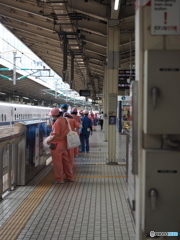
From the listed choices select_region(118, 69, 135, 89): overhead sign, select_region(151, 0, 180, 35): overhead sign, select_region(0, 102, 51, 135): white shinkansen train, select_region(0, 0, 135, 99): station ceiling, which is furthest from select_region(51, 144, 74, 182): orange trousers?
select_region(118, 69, 135, 89): overhead sign

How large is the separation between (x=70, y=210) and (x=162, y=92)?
299cm

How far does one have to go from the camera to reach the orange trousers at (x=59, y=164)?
6.06 metres

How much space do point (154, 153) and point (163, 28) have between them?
0.90m

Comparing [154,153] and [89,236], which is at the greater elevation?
[154,153]

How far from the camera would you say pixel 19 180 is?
6.01 metres

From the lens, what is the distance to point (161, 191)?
2229 mm

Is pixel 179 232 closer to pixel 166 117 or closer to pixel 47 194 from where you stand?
pixel 166 117

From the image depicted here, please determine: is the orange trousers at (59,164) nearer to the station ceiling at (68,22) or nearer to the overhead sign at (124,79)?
the station ceiling at (68,22)

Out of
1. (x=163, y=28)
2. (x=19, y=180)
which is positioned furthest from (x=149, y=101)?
(x=19, y=180)

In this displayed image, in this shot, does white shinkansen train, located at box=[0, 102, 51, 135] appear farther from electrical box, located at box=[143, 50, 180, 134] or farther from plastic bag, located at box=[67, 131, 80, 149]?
electrical box, located at box=[143, 50, 180, 134]

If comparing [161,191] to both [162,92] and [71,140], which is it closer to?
[162,92]

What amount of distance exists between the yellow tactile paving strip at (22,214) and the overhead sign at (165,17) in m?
2.80

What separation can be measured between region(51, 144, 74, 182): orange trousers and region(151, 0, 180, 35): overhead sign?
13.8ft

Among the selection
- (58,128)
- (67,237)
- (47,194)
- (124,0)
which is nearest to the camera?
(67,237)
